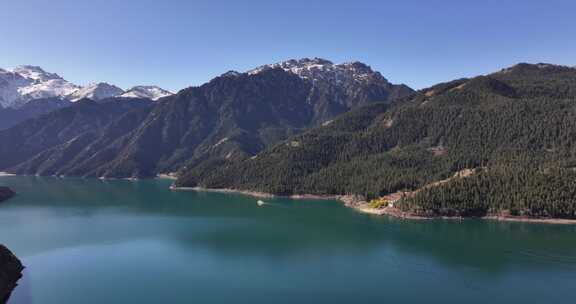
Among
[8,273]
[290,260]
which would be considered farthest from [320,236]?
[8,273]

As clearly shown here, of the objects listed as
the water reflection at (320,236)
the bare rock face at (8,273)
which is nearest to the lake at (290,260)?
the water reflection at (320,236)

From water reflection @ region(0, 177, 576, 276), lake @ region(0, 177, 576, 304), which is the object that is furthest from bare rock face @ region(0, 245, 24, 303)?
water reflection @ region(0, 177, 576, 276)

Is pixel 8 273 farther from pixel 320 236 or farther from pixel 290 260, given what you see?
pixel 320 236

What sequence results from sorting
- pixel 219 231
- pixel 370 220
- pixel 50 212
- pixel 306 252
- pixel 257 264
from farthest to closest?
pixel 50 212 < pixel 370 220 < pixel 219 231 < pixel 306 252 < pixel 257 264

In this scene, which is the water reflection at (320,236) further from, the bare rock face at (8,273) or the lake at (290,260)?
the bare rock face at (8,273)

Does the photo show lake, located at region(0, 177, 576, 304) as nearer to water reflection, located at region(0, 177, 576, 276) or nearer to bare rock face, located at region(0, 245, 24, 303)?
water reflection, located at region(0, 177, 576, 276)

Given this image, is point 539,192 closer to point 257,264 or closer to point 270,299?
point 257,264

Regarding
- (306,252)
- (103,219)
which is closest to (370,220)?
(306,252)
